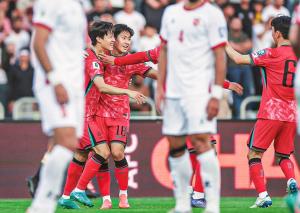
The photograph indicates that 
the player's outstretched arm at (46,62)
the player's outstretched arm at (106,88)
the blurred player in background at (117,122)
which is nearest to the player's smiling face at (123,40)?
the blurred player in background at (117,122)

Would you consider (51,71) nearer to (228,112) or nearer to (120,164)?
(120,164)

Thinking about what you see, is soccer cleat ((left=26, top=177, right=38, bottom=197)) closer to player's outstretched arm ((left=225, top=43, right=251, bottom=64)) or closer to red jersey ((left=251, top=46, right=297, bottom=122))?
red jersey ((left=251, top=46, right=297, bottom=122))

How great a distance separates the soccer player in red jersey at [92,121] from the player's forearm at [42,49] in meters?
3.41

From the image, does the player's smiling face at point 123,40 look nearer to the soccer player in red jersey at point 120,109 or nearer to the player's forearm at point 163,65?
the soccer player in red jersey at point 120,109

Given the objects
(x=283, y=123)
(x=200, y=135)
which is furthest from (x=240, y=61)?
(x=200, y=135)

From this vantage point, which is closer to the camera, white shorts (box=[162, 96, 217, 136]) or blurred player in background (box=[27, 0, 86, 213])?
blurred player in background (box=[27, 0, 86, 213])

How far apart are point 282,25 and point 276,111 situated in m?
1.19

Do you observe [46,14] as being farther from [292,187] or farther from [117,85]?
[292,187]

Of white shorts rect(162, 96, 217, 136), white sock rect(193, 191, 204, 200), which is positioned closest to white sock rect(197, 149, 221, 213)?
white shorts rect(162, 96, 217, 136)

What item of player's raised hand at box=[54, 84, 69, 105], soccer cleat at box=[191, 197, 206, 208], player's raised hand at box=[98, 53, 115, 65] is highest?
player's raised hand at box=[98, 53, 115, 65]

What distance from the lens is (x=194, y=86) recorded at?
9211mm

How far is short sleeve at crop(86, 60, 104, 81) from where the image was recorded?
12070 mm

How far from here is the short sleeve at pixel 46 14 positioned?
28.4ft

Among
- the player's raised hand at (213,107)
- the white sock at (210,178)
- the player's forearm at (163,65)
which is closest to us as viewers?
the player's raised hand at (213,107)
